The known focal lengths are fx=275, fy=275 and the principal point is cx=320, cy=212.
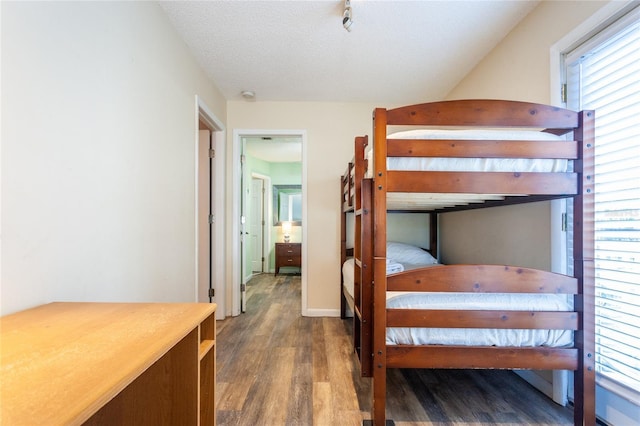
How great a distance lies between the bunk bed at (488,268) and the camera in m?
1.19

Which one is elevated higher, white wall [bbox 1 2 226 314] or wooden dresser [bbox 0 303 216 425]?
white wall [bbox 1 2 226 314]

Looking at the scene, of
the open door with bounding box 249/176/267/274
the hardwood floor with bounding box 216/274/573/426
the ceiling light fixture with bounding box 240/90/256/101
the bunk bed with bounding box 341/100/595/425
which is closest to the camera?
the bunk bed with bounding box 341/100/595/425

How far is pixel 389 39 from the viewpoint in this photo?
6.36 ft

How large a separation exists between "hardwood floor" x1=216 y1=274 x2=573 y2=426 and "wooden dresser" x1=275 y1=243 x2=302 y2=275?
2793 millimetres

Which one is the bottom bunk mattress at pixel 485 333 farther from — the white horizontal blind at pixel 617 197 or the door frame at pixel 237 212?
the door frame at pixel 237 212

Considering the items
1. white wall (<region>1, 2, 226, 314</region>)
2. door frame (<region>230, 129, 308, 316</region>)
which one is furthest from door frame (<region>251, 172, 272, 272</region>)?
white wall (<region>1, 2, 226, 314</region>)

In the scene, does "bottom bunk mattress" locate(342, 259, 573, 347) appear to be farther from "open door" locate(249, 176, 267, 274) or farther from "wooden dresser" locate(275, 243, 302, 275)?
"open door" locate(249, 176, 267, 274)

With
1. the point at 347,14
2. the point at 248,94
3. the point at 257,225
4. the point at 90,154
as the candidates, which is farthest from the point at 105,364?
the point at 257,225

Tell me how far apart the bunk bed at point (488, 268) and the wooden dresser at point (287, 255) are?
400cm

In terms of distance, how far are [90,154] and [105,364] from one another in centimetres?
92

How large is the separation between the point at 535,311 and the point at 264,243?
4.68 meters

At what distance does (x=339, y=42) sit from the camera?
196 cm

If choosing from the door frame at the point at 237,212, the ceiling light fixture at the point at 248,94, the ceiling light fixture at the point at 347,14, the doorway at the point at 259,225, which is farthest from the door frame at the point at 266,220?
the ceiling light fixture at the point at 347,14

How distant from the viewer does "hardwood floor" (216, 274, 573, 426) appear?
137cm
